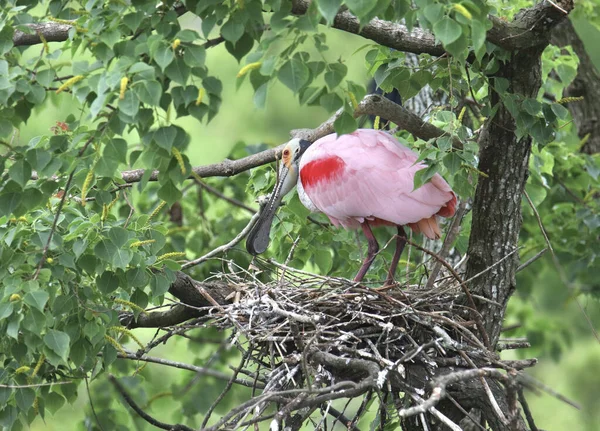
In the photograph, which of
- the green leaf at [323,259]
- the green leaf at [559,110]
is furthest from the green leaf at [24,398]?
the green leaf at [559,110]

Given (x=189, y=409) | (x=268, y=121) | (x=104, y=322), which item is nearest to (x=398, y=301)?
(x=104, y=322)

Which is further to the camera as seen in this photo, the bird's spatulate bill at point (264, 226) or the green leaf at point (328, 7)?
the bird's spatulate bill at point (264, 226)

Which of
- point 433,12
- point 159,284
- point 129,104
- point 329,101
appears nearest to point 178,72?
point 129,104

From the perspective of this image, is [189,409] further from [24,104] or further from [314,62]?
[314,62]

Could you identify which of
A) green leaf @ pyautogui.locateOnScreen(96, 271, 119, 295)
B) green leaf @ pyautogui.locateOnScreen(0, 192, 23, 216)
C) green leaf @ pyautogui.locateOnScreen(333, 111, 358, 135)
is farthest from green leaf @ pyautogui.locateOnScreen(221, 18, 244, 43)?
green leaf @ pyautogui.locateOnScreen(96, 271, 119, 295)

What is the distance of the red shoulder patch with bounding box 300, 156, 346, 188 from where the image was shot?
491 cm

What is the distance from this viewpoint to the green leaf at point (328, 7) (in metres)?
2.66

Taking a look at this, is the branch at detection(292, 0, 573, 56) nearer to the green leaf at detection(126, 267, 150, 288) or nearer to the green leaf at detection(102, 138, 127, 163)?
the green leaf at detection(102, 138, 127, 163)

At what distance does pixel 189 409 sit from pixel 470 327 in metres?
3.38

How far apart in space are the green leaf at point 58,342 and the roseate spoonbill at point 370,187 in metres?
1.59

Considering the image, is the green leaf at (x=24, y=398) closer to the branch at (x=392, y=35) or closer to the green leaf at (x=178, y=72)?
the green leaf at (x=178, y=72)

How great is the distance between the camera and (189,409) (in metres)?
7.14

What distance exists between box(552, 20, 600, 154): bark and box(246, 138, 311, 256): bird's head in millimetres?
2607

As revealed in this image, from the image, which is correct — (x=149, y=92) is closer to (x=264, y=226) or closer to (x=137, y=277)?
(x=137, y=277)
